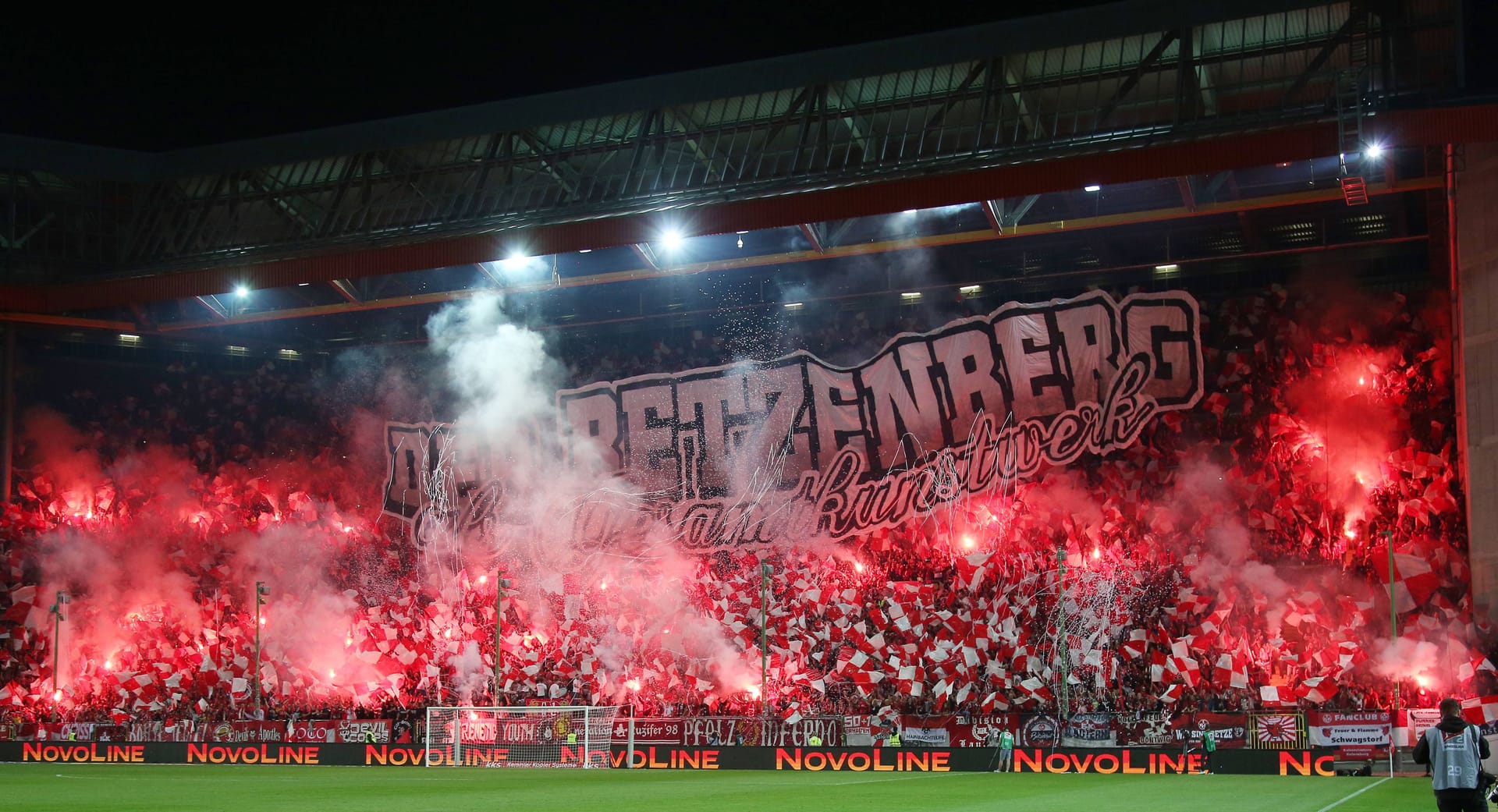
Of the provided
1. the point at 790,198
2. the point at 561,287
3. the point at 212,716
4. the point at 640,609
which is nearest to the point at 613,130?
the point at 790,198

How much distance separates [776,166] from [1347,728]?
687 inches

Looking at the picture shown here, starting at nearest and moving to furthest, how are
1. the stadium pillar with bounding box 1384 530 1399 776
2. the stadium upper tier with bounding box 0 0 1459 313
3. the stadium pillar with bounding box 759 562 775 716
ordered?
the stadium pillar with bounding box 1384 530 1399 776, the stadium upper tier with bounding box 0 0 1459 313, the stadium pillar with bounding box 759 562 775 716

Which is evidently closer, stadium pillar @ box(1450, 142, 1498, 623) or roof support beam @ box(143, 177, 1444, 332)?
stadium pillar @ box(1450, 142, 1498, 623)

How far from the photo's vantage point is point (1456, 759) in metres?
11.8

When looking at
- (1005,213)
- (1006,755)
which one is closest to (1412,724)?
(1006,755)

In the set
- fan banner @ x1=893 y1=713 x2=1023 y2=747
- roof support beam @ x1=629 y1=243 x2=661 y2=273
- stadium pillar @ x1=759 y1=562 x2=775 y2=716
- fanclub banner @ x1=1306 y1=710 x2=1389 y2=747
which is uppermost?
roof support beam @ x1=629 y1=243 x2=661 y2=273

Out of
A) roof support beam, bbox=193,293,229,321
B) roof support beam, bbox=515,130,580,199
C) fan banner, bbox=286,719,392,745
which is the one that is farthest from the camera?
roof support beam, bbox=193,293,229,321

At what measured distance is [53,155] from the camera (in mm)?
37344

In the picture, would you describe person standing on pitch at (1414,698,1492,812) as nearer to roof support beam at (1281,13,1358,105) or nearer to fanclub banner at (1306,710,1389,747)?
fanclub banner at (1306,710,1389,747)

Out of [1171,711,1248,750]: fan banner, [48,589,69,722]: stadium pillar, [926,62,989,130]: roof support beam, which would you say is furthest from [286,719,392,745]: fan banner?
[926,62,989,130]: roof support beam

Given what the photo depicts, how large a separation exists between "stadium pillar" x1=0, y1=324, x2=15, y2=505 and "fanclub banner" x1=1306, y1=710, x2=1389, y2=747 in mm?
37486

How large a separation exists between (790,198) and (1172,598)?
13640 mm

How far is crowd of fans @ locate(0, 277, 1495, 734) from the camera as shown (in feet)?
103

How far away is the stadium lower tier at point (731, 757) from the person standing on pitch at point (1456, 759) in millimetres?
15200
